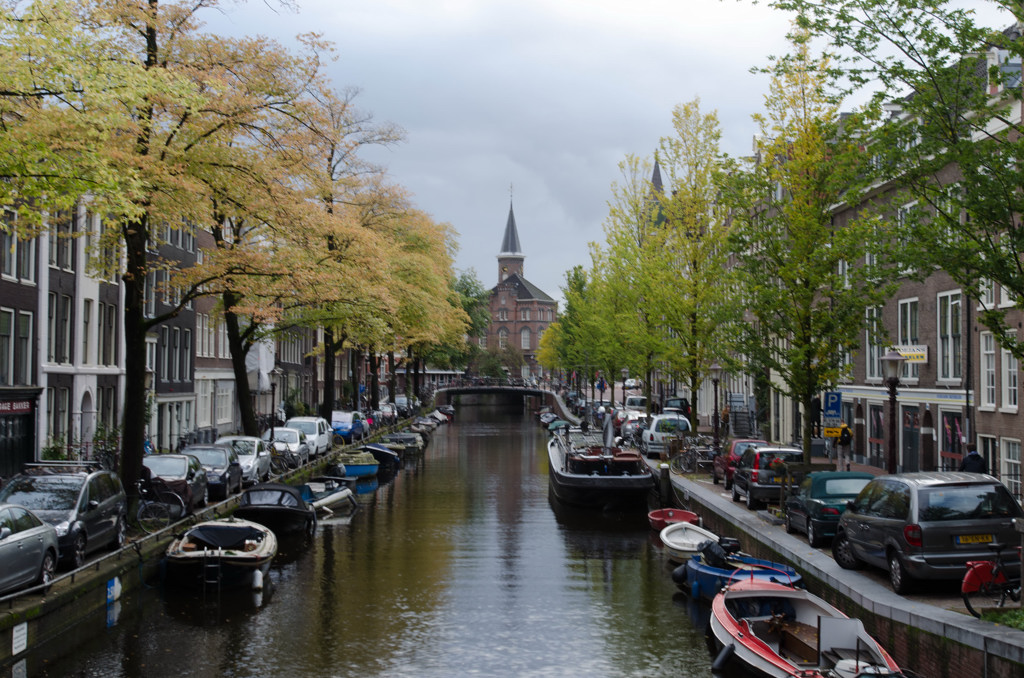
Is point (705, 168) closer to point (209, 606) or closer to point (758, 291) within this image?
point (758, 291)

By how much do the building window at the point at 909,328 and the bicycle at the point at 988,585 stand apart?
2203cm

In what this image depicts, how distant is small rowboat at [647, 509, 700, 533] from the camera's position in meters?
29.7

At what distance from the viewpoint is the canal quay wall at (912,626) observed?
11914mm

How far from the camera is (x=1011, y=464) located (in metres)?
28.7

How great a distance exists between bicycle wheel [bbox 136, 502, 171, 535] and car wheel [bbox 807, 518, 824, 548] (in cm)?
1387

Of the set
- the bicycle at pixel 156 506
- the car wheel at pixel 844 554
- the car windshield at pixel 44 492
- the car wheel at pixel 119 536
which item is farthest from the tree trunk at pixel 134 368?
the car wheel at pixel 844 554

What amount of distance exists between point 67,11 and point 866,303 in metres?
18.9

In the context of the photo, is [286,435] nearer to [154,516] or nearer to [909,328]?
[154,516]

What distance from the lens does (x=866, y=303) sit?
26.0 m

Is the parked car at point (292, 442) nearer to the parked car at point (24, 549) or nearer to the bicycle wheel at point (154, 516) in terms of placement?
the bicycle wheel at point (154, 516)

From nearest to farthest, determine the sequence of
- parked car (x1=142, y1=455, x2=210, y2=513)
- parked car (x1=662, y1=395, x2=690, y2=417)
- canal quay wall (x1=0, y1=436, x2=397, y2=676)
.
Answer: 1. canal quay wall (x1=0, y1=436, x2=397, y2=676)
2. parked car (x1=142, y1=455, x2=210, y2=513)
3. parked car (x1=662, y1=395, x2=690, y2=417)

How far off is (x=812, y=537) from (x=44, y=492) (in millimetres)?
14519

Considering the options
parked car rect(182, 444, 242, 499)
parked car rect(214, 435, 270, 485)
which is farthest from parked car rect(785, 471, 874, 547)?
parked car rect(214, 435, 270, 485)

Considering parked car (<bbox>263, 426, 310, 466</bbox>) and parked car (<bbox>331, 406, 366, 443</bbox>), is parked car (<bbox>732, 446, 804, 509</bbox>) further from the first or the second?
parked car (<bbox>331, 406, 366, 443</bbox>)
